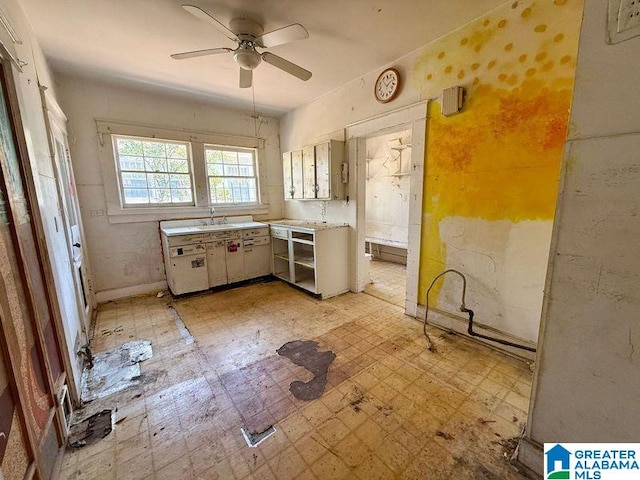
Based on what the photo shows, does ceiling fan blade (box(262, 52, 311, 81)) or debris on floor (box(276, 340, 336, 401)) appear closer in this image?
debris on floor (box(276, 340, 336, 401))

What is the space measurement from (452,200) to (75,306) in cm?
362

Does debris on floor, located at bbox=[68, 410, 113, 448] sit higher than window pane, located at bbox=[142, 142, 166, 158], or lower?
lower

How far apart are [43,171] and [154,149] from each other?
83.5 inches

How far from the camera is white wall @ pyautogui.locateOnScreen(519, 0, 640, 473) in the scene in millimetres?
957

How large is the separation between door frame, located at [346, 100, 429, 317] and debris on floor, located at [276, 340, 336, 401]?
1.29m

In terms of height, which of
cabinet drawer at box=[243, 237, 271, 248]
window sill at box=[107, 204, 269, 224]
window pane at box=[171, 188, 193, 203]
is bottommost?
cabinet drawer at box=[243, 237, 271, 248]

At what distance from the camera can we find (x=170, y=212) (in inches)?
155

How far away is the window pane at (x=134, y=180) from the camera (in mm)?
3621

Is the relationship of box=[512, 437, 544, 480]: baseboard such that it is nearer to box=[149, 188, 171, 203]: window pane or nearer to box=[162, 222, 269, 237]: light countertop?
box=[162, 222, 269, 237]: light countertop

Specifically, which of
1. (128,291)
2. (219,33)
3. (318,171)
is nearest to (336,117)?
(318,171)

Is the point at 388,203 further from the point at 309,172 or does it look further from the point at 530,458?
the point at 530,458

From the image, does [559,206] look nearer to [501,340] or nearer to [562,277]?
[562,277]

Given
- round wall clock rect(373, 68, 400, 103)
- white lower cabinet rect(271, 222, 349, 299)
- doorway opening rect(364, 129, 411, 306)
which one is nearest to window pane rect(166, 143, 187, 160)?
white lower cabinet rect(271, 222, 349, 299)

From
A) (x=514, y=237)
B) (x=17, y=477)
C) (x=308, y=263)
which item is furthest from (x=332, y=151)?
(x=17, y=477)
